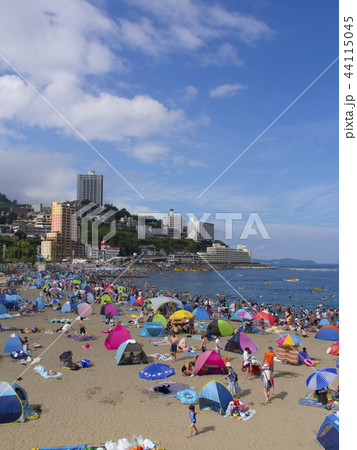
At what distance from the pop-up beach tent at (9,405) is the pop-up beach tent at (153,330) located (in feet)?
27.2

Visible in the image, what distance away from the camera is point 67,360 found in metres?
10.6

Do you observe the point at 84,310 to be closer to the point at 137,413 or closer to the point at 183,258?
the point at 137,413

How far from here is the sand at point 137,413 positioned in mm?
6320

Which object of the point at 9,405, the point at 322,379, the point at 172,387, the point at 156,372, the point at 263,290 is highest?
the point at 322,379

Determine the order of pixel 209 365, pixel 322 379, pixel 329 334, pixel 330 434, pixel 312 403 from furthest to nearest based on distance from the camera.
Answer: pixel 329 334, pixel 209 365, pixel 312 403, pixel 322 379, pixel 330 434

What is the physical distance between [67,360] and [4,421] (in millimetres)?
3833

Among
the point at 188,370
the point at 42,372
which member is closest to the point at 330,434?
the point at 188,370

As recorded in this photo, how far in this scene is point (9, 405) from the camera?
22.4 ft

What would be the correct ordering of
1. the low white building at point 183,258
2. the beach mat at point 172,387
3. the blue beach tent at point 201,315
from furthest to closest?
the low white building at point 183,258, the blue beach tent at point 201,315, the beach mat at point 172,387

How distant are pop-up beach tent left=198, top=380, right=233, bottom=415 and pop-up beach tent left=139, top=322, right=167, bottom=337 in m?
7.34

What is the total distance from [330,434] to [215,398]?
8.37 feet

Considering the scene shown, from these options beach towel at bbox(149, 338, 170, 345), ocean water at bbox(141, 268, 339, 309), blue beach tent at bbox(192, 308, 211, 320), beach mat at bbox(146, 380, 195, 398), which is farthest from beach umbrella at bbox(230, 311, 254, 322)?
ocean water at bbox(141, 268, 339, 309)

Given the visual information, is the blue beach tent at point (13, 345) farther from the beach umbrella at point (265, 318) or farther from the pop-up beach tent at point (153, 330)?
the beach umbrella at point (265, 318)

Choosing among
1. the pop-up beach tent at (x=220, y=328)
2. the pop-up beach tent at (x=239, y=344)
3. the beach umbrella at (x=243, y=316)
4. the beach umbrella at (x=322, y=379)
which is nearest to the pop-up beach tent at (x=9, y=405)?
the beach umbrella at (x=322, y=379)
